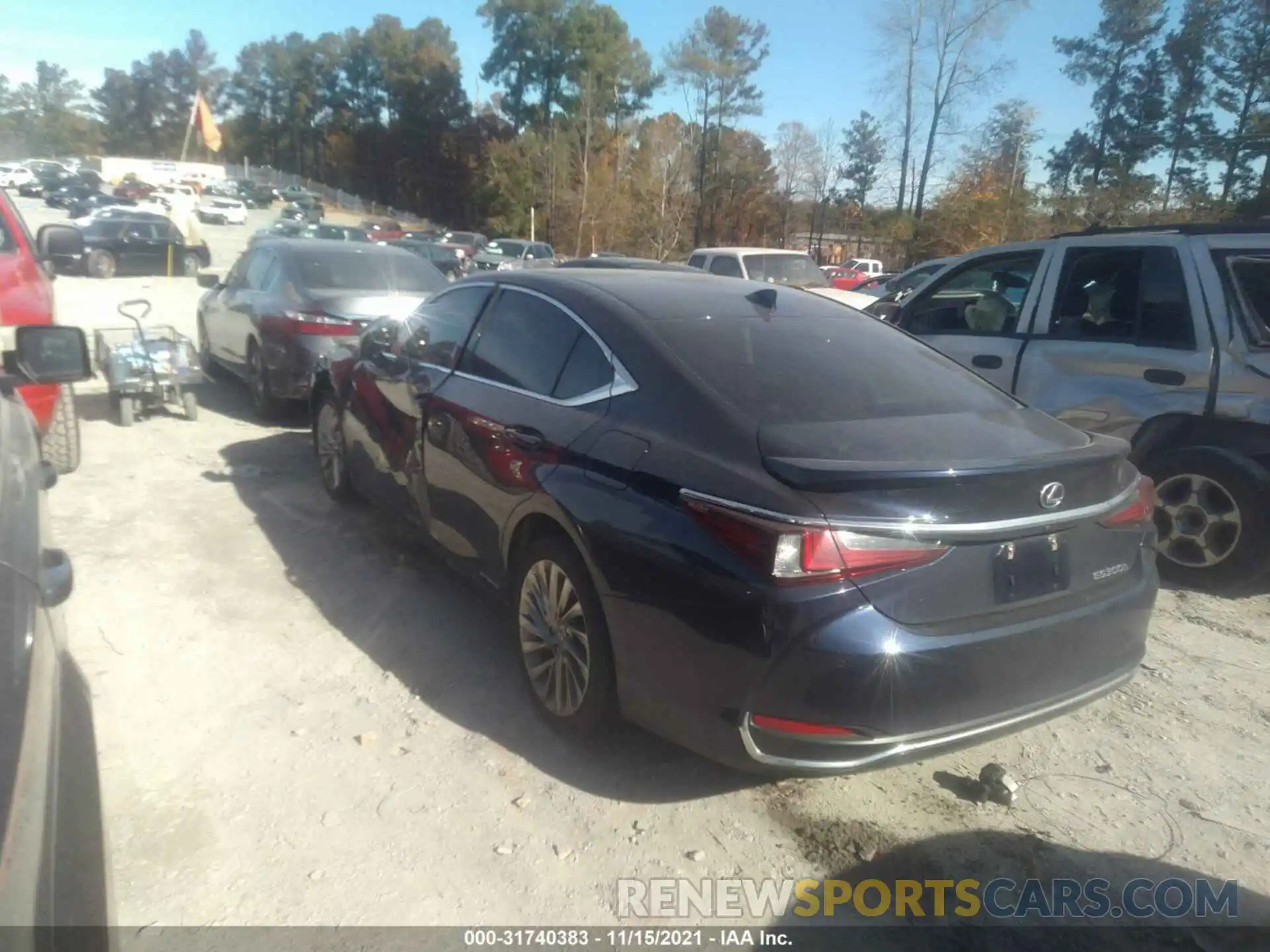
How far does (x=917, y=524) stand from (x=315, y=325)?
631 cm

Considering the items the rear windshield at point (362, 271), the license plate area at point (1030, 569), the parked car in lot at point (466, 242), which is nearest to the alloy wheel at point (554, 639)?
the license plate area at point (1030, 569)

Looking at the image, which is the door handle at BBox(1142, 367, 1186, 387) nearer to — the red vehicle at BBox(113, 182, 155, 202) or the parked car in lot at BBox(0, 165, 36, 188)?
the red vehicle at BBox(113, 182, 155, 202)

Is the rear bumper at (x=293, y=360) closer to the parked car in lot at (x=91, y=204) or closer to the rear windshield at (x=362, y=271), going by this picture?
the rear windshield at (x=362, y=271)

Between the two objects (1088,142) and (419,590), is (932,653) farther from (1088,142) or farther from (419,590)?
(1088,142)

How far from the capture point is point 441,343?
4.79 meters

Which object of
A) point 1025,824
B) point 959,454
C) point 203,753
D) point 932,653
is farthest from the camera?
point 203,753

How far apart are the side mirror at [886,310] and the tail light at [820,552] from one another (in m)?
4.54

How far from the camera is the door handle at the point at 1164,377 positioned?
522 centimetres

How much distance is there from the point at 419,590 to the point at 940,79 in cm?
4021

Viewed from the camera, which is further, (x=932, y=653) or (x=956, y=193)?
(x=956, y=193)

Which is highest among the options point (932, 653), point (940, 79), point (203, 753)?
point (940, 79)

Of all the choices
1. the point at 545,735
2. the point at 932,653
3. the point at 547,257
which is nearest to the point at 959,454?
the point at 932,653

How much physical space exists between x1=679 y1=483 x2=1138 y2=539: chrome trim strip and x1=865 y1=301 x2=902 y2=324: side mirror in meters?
4.26

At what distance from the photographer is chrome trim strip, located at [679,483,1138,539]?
2723 mm
